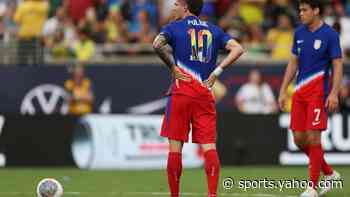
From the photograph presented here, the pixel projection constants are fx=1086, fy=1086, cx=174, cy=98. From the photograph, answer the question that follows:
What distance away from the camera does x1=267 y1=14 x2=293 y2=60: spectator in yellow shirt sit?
888 inches

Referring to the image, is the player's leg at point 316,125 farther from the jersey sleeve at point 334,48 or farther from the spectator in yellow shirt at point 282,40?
the spectator in yellow shirt at point 282,40

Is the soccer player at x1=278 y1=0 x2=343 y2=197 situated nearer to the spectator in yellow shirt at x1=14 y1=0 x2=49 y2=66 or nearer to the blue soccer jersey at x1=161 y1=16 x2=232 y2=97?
the blue soccer jersey at x1=161 y1=16 x2=232 y2=97

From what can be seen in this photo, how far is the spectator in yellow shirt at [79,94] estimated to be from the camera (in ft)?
72.2

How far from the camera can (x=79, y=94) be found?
22047mm

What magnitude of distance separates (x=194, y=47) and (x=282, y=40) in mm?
11197

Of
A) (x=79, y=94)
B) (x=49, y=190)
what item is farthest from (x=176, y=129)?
(x=79, y=94)

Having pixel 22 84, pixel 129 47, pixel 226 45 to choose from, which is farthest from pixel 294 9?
pixel 226 45

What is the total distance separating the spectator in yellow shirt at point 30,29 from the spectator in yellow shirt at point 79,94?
3.13 ft

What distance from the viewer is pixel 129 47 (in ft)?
74.2

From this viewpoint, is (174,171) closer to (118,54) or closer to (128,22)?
(118,54)

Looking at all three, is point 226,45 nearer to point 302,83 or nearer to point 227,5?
point 302,83

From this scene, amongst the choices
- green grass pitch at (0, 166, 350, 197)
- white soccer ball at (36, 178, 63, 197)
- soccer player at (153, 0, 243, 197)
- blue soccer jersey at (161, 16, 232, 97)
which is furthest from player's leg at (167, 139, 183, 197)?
green grass pitch at (0, 166, 350, 197)

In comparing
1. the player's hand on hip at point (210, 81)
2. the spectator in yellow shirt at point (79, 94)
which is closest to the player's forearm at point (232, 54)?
the player's hand on hip at point (210, 81)

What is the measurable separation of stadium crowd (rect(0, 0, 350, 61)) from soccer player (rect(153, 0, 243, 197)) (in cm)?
1063
